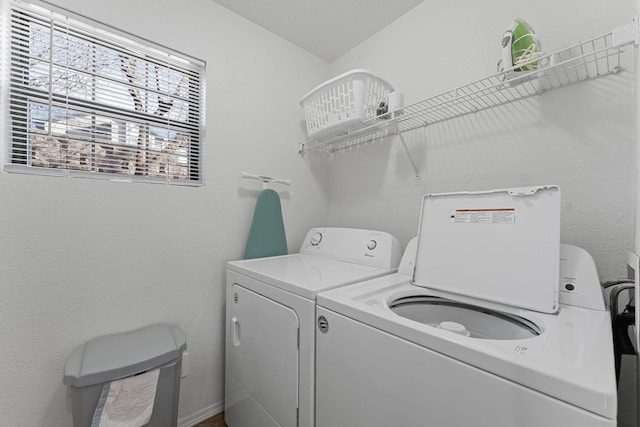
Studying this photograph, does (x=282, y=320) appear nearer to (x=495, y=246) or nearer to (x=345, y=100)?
(x=495, y=246)

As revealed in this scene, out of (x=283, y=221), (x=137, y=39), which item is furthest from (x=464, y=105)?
(x=137, y=39)

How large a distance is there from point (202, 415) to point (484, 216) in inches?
76.6

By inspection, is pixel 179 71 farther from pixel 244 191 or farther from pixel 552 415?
pixel 552 415

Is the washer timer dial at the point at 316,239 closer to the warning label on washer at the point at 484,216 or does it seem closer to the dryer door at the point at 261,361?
the dryer door at the point at 261,361

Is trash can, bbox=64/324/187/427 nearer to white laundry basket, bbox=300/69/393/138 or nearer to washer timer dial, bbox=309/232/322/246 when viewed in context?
washer timer dial, bbox=309/232/322/246

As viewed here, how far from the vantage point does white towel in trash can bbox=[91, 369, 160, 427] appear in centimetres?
112

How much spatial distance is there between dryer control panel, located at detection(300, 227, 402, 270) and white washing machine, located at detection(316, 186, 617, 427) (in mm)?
114

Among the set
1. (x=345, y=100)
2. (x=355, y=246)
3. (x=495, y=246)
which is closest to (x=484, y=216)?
(x=495, y=246)

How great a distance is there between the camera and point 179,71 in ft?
5.49

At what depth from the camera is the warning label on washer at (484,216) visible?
1.11m

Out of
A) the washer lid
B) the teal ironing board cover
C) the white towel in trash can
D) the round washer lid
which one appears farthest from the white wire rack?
the white towel in trash can

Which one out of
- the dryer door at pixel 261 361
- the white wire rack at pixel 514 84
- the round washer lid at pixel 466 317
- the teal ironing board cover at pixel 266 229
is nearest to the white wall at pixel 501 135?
the white wire rack at pixel 514 84

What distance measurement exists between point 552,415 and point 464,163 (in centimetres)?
124

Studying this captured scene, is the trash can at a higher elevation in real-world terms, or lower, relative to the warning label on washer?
lower
